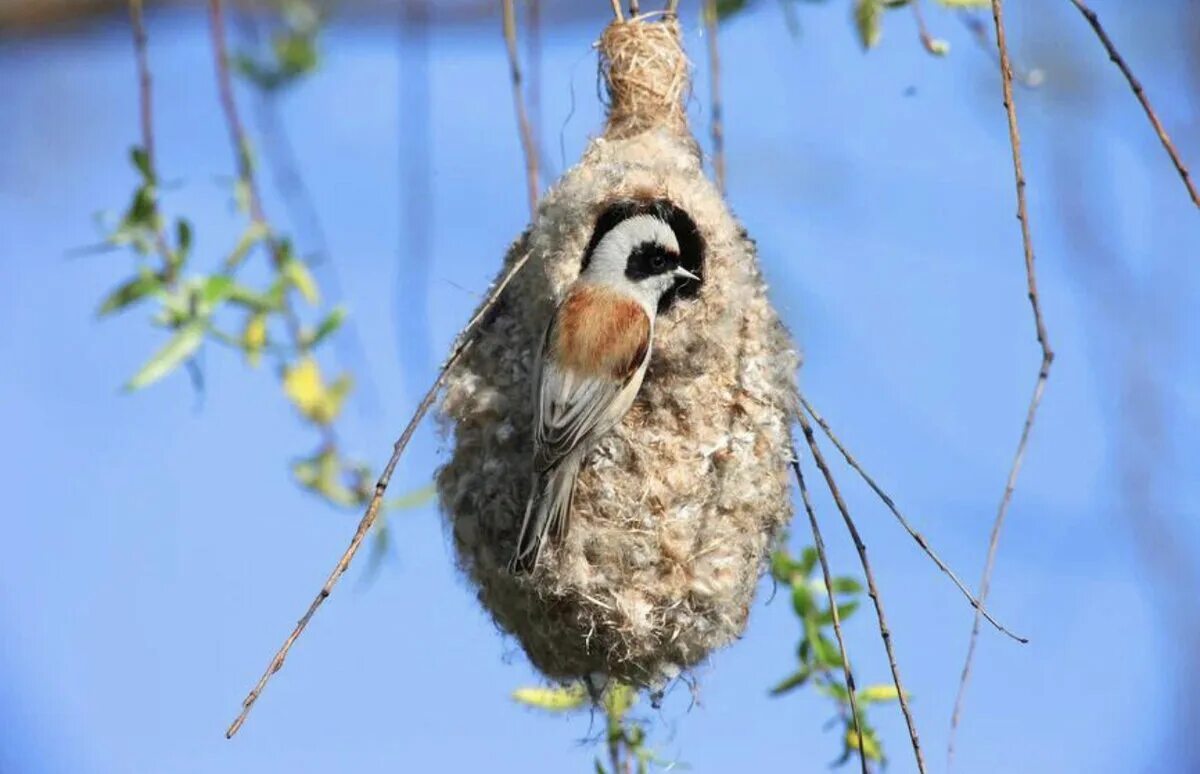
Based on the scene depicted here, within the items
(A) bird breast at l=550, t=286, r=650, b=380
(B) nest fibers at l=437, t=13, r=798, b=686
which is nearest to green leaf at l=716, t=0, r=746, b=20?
(B) nest fibers at l=437, t=13, r=798, b=686

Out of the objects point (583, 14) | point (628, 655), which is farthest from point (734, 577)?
point (583, 14)

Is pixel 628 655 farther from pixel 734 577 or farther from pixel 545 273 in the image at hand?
pixel 545 273

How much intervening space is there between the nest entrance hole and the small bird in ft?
0.11

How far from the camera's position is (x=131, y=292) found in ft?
10.4

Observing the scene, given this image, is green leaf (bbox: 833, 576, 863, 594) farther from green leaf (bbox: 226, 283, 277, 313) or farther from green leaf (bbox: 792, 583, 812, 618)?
green leaf (bbox: 226, 283, 277, 313)

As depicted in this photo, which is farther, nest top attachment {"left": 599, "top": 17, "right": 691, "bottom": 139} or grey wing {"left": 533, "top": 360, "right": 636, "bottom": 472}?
nest top attachment {"left": 599, "top": 17, "right": 691, "bottom": 139}

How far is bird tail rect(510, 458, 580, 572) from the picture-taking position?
2.86 m

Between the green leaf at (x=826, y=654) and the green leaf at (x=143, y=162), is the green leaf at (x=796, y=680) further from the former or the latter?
the green leaf at (x=143, y=162)

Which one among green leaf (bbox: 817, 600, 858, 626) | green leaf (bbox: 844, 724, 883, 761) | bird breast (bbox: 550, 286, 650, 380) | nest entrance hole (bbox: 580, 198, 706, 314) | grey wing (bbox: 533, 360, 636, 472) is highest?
nest entrance hole (bbox: 580, 198, 706, 314)

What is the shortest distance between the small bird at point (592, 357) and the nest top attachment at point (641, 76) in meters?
0.32

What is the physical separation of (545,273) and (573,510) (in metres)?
0.50

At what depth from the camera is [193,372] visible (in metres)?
3.22

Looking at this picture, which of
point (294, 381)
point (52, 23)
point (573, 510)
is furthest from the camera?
point (52, 23)

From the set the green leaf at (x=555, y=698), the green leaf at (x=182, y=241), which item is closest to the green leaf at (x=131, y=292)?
the green leaf at (x=182, y=241)
